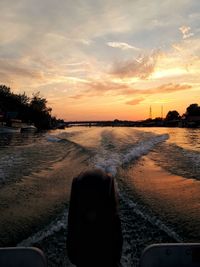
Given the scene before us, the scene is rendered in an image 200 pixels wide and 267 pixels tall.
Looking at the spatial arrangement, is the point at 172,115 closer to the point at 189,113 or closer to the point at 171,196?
the point at 189,113

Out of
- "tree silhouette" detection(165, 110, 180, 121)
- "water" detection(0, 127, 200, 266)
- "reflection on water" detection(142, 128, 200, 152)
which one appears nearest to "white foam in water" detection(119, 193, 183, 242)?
"water" detection(0, 127, 200, 266)

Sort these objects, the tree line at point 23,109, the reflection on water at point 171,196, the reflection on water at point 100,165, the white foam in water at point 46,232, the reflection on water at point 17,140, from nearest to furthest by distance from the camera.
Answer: the white foam in water at point 46,232, the reflection on water at point 171,196, the reflection on water at point 100,165, the reflection on water at point 17,140, the tree line at point 23,109

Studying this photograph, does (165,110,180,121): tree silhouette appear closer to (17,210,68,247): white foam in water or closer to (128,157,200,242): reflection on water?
(128,157,200,242): reflection on water

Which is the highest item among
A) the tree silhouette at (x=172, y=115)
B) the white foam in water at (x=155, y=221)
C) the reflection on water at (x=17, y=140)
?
the tree silhouette at (x=172, y=115)

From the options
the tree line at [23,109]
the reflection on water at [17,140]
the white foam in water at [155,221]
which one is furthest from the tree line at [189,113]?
the white foam in water at [155,221]

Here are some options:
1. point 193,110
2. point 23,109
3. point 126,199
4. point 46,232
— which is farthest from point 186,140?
point 193,110

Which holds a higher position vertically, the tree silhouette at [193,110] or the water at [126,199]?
the tree silhouette at [193,110]

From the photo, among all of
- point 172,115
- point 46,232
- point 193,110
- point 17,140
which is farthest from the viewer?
point 172,115

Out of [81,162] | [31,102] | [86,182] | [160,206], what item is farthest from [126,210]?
[31,102]

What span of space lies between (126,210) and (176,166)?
19.1 ft

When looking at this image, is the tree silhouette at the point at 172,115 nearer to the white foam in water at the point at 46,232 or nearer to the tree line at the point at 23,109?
the tree line at the point at 23,109

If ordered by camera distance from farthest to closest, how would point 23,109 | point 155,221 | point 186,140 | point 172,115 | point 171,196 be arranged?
point 172,115
point 23,109
point 186,140
point 171,196
point 155,221

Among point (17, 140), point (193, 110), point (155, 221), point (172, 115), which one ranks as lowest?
point (155, 221)

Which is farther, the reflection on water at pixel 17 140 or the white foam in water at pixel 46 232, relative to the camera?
the reflection on water at pixel 17 140
